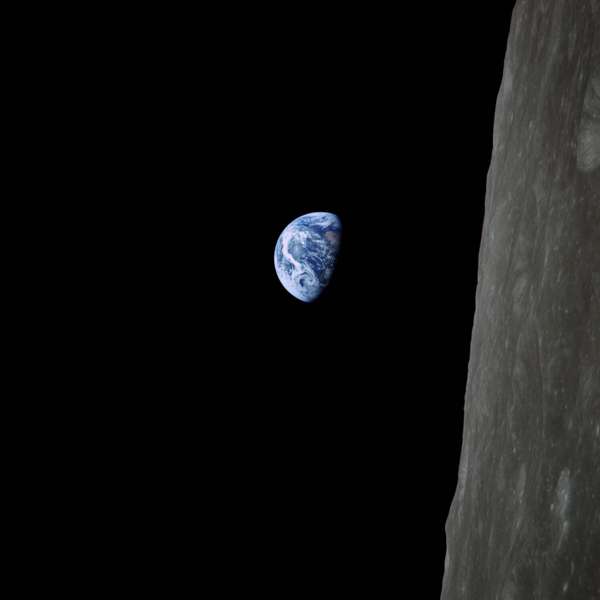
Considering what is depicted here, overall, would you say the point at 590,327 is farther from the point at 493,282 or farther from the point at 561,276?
the point at 493,282

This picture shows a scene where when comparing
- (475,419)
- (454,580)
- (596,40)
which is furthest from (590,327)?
(454,580)

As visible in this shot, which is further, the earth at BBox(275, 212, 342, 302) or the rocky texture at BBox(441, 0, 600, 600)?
the earth at BBox(275, 212, 342, 302)

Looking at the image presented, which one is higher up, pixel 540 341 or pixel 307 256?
pixel 307 256

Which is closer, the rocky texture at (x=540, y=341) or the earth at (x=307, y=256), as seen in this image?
the rocky texture at (x=540, y=341)

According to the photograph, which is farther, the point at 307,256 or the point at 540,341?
the point at 307,256
